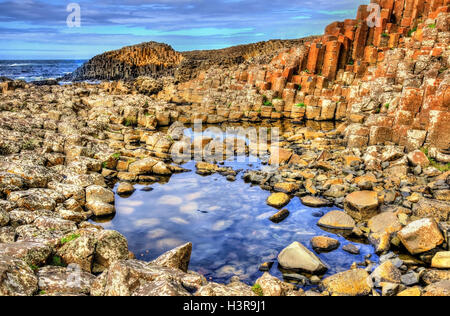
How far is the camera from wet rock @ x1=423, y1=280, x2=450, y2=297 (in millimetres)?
5348

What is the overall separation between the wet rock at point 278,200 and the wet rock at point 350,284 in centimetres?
473

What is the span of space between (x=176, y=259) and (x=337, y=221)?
5256 millimetres

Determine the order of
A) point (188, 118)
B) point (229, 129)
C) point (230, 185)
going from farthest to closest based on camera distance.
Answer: point (188, 118) → point (229, 129) → point (230, 185)

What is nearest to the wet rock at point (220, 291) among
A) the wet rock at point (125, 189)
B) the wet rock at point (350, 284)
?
the wet rock at point (350, 284)

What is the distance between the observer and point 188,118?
27.5 meters

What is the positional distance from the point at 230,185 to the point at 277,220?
3686 millimetres

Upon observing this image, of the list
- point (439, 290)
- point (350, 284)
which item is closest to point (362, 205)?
point (350, 284)

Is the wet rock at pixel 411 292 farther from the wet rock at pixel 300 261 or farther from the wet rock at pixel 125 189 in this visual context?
the wet rock at pixel 125 189

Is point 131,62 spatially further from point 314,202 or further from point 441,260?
point 441,260

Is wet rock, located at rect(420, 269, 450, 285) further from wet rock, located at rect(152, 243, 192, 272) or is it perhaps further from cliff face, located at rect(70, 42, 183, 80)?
cliff face, located at rect(70, 42, 183, 80)

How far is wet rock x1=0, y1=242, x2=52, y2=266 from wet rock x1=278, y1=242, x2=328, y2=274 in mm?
4971

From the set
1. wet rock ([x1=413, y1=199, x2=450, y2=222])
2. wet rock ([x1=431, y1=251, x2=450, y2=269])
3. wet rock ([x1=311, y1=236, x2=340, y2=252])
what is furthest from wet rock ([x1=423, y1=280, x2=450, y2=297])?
wet rock ([x1=413, y1=199, x2=450, y2=222])
